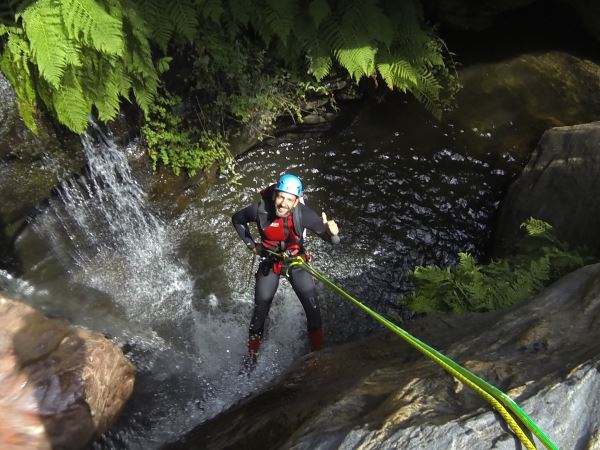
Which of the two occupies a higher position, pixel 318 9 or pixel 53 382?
pixel 318 9

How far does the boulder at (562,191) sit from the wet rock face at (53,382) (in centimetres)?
427

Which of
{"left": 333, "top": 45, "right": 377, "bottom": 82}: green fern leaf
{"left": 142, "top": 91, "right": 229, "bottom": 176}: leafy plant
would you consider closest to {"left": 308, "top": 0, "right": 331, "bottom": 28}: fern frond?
{"left": 333, "top": 45, "right": 377, "bottom": 82}: green fern leaf

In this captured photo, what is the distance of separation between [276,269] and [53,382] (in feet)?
6.59

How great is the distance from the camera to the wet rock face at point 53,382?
12.0 feet

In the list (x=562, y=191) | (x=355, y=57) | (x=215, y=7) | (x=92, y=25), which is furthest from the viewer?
(x=355, y=57)

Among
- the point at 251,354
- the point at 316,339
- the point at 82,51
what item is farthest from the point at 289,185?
the point at 82,51

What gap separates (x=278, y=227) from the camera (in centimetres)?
436

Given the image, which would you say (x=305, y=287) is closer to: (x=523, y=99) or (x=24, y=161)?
(x=24, y=161)

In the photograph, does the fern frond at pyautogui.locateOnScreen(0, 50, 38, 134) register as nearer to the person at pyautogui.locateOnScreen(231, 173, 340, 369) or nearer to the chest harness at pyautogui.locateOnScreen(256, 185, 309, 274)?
the person at pyautogui.locateOnScreen(231, 173, 340, 369)

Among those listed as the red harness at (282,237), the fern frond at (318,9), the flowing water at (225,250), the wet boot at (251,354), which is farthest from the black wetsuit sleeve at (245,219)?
the fern frond at (318,9)

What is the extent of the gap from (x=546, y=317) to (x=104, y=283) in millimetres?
4590

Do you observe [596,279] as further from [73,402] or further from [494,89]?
[494,89]

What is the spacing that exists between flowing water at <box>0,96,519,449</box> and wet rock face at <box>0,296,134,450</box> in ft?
0.97

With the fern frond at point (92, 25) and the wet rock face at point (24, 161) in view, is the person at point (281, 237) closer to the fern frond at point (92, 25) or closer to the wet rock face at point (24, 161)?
the fern frond at point (92, 25)
